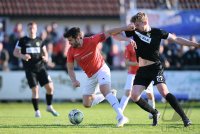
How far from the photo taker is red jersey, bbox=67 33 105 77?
1461 cm

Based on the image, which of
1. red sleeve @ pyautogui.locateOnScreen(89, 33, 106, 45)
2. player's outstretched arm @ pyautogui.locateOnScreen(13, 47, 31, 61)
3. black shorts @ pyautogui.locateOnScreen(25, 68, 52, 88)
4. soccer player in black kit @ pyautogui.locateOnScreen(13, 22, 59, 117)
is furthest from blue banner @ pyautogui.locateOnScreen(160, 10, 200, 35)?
red sleeve @ pyautogui.locateOnScreen(89, 33, 106, 45)

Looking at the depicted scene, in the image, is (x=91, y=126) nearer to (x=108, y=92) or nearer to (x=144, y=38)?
(x=108, y=92)

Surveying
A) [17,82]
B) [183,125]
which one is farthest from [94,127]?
[17,82]

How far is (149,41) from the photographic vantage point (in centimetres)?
1438

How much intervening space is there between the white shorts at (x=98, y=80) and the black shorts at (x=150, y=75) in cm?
69

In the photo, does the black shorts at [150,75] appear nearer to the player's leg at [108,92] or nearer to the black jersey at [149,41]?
the black jersey at [149,41]

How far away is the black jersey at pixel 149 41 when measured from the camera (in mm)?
14367

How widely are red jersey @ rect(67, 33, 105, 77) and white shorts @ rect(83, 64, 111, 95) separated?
0.11 meters

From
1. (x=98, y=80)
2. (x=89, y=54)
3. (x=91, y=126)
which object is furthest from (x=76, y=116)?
(x=89, y=54)

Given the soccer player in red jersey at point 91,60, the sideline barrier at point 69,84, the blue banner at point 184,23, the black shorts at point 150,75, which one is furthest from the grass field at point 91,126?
the blue banner at point 184,23

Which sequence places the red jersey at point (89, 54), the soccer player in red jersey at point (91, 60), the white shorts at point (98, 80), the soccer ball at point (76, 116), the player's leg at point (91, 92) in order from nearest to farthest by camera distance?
the soccer player in red jersey at point (91, 60) → the red jersey at point (89, 54) → the white shorts at point (98, 80) → the soccer ball at point (76, 116) → the player's leg at point (91, 92)

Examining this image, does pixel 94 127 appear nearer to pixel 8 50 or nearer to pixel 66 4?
pixel 8 50

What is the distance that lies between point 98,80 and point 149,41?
1476 mm

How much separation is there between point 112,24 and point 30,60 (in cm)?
1575
